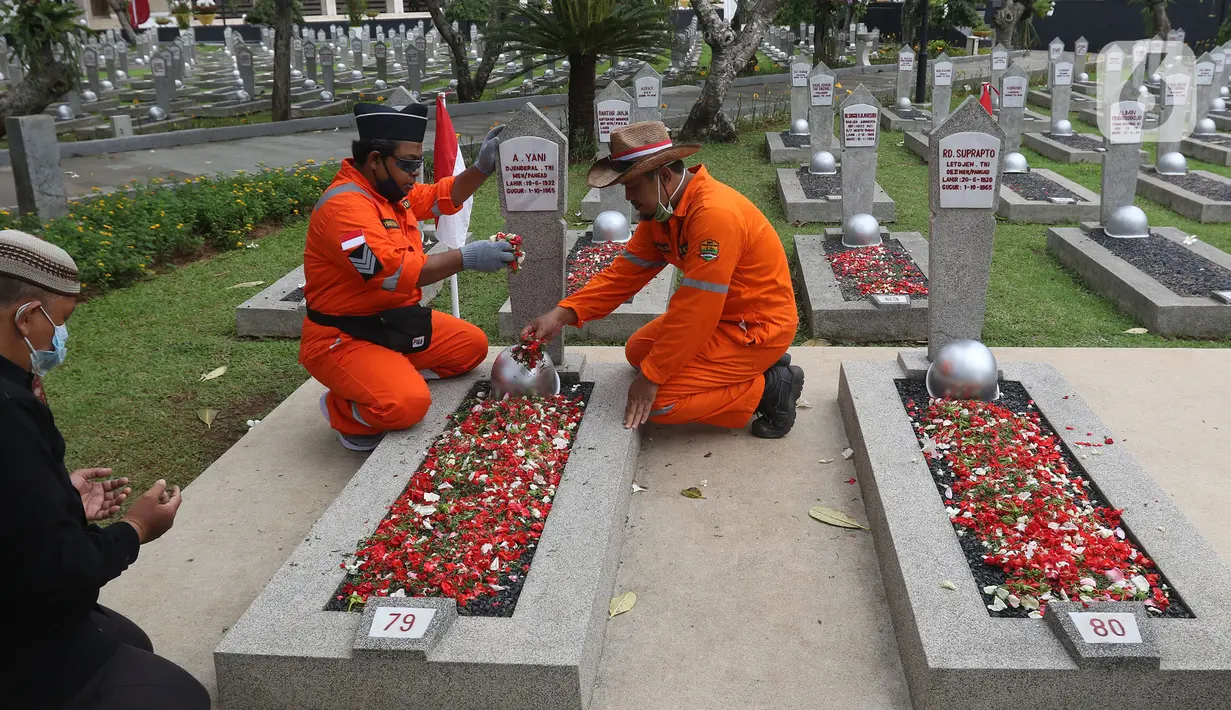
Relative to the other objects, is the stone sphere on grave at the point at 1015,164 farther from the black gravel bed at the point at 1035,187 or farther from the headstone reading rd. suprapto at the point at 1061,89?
the headstone reading rd. suprapto at the point at 1061,89

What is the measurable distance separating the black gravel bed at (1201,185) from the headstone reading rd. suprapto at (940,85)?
13.6ft

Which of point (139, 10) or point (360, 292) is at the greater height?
point (139, 10)

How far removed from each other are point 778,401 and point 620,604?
1.55 m

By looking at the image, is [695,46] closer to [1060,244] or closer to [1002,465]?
[1060,244]

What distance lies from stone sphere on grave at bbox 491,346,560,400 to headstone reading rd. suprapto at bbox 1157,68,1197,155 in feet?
32.4

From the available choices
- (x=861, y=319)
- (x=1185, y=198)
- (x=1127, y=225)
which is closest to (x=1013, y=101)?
(x=1185, y=198)

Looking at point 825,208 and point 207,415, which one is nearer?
point 207,415

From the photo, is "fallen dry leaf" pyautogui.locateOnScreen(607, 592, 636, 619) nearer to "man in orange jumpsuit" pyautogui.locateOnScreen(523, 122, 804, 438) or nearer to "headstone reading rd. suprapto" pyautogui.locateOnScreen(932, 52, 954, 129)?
"man in orange jumpsuit" pyautogui.locateOnScreen(523, 122, 804, 438)

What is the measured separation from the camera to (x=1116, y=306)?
22.7 ft

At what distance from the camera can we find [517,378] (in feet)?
15.7

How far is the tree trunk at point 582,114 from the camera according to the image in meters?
13.1

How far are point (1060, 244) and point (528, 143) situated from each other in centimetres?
525

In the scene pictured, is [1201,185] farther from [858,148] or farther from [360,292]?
[360,292]

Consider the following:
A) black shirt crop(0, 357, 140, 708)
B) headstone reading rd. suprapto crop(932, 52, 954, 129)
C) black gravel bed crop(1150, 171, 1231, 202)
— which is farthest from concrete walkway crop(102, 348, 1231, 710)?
headstone reading rd. suprapto crop(932, 52, 954, 129)
